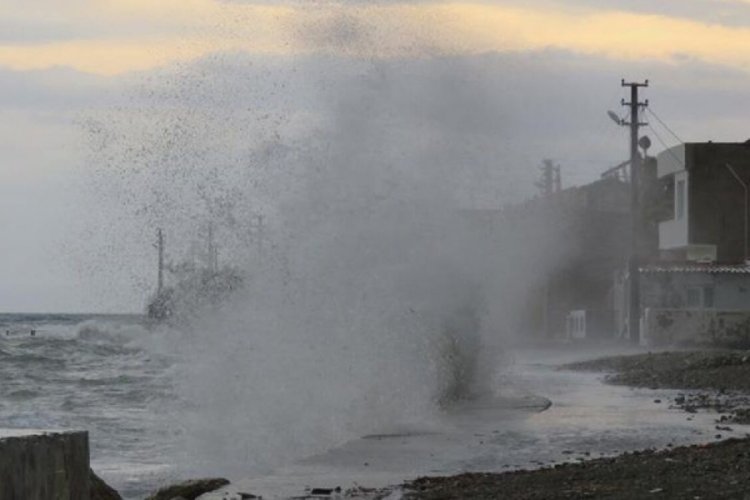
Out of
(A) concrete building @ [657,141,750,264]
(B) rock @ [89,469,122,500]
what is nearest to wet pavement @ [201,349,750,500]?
(B) rock @ [89,469,122,500]

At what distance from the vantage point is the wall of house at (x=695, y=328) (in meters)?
39.4

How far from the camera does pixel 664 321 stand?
141 feet

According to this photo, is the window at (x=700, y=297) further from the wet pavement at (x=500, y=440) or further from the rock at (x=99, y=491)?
the rock at (x=99, y=491)

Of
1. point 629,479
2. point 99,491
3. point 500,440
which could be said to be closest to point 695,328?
point 500,440

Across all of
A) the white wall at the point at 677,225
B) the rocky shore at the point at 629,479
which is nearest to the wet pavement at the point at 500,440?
the rocky shore at the point at 629,479

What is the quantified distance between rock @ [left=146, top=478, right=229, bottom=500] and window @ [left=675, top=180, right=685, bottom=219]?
4350 centimetres

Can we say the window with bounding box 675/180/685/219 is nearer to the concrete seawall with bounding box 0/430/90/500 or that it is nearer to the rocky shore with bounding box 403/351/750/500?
the rocky shore with bounding box 403/351/750/500

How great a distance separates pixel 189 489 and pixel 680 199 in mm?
44513

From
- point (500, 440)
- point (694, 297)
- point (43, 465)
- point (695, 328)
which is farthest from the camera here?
point (694, 297)

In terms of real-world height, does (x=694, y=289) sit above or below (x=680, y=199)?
below

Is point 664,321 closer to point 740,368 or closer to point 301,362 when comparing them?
point 740,368

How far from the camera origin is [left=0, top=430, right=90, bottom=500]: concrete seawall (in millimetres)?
7008

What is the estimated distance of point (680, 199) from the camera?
54406mm

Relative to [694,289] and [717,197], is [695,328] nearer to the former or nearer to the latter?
[694,289]
